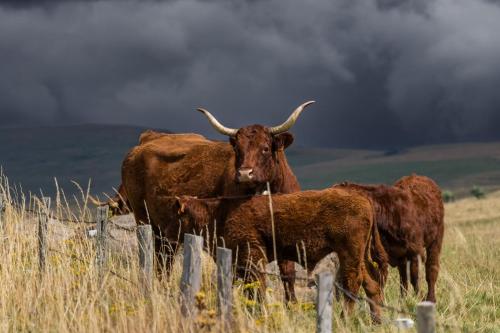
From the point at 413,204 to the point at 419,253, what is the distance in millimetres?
588

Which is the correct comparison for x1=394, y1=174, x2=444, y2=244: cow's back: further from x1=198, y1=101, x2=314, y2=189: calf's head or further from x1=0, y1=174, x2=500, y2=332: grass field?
x1=198, y1=101, x2=314, y2=189: calf's head

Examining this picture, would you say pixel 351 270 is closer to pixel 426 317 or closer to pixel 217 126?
pixel 217 126

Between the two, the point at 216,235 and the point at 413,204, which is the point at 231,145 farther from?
the point at 413,204

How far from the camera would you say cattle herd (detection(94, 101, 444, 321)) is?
773 cm

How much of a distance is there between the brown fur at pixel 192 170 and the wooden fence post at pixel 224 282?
6.20 ft

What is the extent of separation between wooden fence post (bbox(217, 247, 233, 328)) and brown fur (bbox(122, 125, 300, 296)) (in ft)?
6.20

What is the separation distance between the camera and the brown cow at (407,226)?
30.1 ft

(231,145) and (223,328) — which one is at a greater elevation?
(231,145)

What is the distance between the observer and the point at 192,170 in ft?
33.0

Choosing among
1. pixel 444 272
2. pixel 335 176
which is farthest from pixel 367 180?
pixel 444 272

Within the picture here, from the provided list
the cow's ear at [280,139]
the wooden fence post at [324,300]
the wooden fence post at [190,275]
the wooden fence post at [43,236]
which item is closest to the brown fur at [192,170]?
the cow's ear at [280,139]

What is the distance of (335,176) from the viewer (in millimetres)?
178875

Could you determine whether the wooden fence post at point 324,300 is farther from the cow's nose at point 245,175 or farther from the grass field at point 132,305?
the cow's nose at point 245,175

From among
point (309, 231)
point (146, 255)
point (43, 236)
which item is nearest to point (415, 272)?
point (309, 231)
